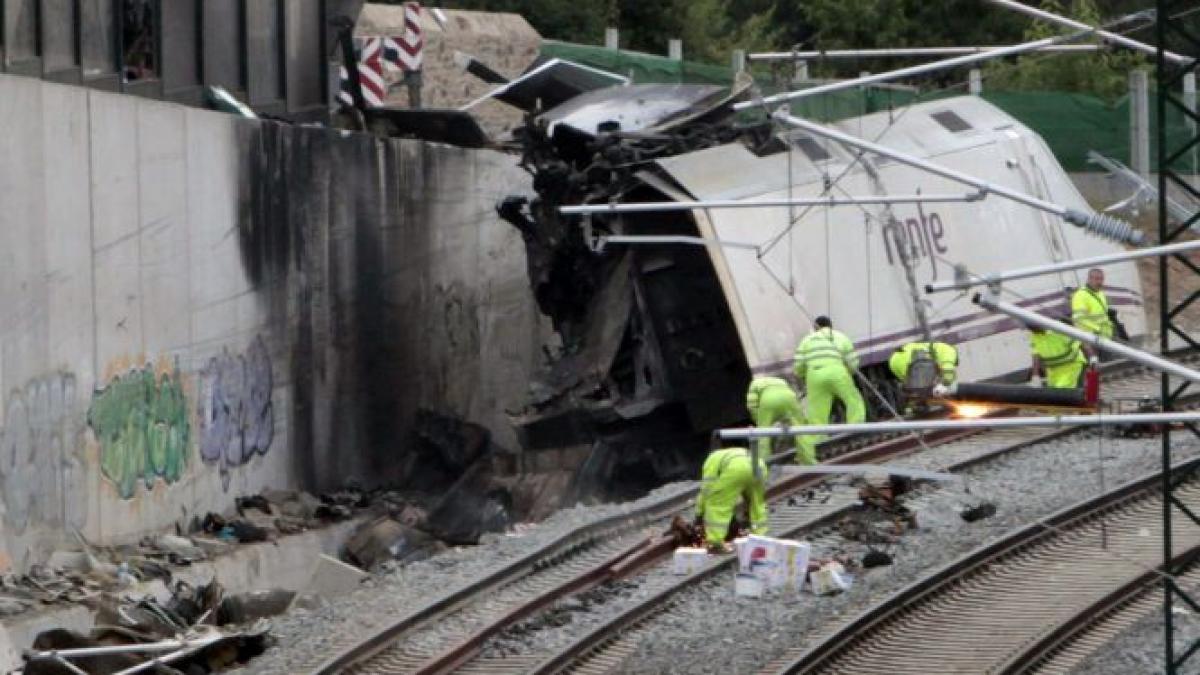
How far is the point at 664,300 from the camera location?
26.2 m

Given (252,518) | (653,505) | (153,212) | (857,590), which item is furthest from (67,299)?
(857,590)

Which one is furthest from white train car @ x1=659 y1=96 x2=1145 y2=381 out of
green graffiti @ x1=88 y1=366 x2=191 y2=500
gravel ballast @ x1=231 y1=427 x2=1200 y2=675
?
green graffiti @ x1=88 y1=366 x2=191 y2=500

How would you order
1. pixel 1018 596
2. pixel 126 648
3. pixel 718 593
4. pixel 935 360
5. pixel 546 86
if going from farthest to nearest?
pixel 546 86, pixel 935 360, pixel 718 593, pixel 1018 596, pixel 126 648

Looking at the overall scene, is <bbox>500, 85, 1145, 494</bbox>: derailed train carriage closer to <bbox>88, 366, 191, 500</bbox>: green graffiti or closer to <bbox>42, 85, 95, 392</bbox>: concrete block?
<bbox>88, 366, 191, 500</bbox>: green graffiti

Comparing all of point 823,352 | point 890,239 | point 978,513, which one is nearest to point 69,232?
point 823,352

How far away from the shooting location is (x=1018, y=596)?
1833cm

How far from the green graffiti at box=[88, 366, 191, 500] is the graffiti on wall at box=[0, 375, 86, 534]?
530 millimetres

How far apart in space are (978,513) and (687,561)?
2894 millimetres

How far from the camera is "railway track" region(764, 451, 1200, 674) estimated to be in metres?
16.6

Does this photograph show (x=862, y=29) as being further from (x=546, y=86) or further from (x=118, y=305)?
(x=118, y=305)

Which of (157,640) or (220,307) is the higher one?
(220,307)

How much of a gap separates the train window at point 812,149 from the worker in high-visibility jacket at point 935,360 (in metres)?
2.73

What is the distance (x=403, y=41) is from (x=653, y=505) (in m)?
14.6

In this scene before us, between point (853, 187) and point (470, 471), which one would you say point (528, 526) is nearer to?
point (470, 471)
